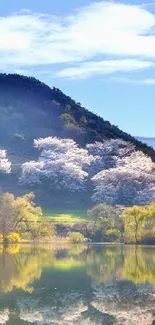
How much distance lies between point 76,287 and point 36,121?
11565 cm

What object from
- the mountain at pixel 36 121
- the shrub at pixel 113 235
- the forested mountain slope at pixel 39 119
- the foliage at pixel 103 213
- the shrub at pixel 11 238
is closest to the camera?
the shrub at pixel 11 238

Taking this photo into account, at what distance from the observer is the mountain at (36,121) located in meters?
137

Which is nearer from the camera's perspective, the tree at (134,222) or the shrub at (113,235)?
the tree at (134,222)

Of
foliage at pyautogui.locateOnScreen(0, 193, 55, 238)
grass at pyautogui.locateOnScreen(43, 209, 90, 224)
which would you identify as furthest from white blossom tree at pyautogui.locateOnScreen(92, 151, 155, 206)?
foliage at pyautogui.locateOnScreen(0, 193, 55, 238)

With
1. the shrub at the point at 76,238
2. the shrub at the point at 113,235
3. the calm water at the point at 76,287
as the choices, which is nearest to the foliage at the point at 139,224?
the shrub at the point at 113,235

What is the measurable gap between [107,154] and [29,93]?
53.6 metres

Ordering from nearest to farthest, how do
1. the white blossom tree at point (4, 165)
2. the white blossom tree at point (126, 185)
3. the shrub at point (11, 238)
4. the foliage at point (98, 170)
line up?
the shrub at point (11, 238)
the white blossom tree at point (126, 185)
the foliage at point (98, 170)
the white blossom tree at point (4, 165)

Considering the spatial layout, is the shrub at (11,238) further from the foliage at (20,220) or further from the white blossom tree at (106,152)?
the white blossom tree at (106,152)

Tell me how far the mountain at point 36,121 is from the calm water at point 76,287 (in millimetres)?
53091

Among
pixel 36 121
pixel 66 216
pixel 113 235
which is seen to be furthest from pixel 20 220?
pixel 36 121

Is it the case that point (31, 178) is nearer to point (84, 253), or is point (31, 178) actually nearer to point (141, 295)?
point (84, 253)

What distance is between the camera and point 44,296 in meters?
35.7

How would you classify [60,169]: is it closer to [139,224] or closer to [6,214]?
[139,224]

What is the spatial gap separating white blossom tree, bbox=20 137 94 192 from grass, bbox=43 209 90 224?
14.6 metres
